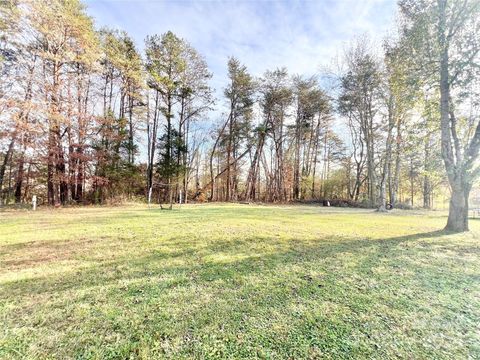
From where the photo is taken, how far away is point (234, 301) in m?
2.00

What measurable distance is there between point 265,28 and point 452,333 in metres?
10.7

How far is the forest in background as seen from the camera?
242 inches

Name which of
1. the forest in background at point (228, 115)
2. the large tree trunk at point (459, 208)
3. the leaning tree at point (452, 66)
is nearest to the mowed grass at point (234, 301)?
the large tree trunk at point (459, 208)

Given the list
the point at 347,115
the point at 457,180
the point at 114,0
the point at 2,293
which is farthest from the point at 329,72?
the point at 2,293

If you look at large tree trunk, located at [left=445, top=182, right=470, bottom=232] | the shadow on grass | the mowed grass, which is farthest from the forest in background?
the mowed grass

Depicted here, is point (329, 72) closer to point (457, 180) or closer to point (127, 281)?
point (457, 180)

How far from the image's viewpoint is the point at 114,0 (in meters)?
7.71

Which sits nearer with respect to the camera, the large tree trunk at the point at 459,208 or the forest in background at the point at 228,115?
the large tree trunk at the point at 459,208

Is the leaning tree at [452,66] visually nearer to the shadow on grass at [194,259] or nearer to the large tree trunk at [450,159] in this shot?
the large tree trunk at [450,159]

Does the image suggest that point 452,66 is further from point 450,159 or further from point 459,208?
point 459,208

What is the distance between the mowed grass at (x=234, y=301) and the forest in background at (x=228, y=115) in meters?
4.86

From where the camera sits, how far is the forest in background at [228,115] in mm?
6156

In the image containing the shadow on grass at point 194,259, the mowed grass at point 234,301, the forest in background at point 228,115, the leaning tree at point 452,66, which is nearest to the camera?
the mowed grass at point 234,301

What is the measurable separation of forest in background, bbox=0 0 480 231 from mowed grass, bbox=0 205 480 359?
4857mm
